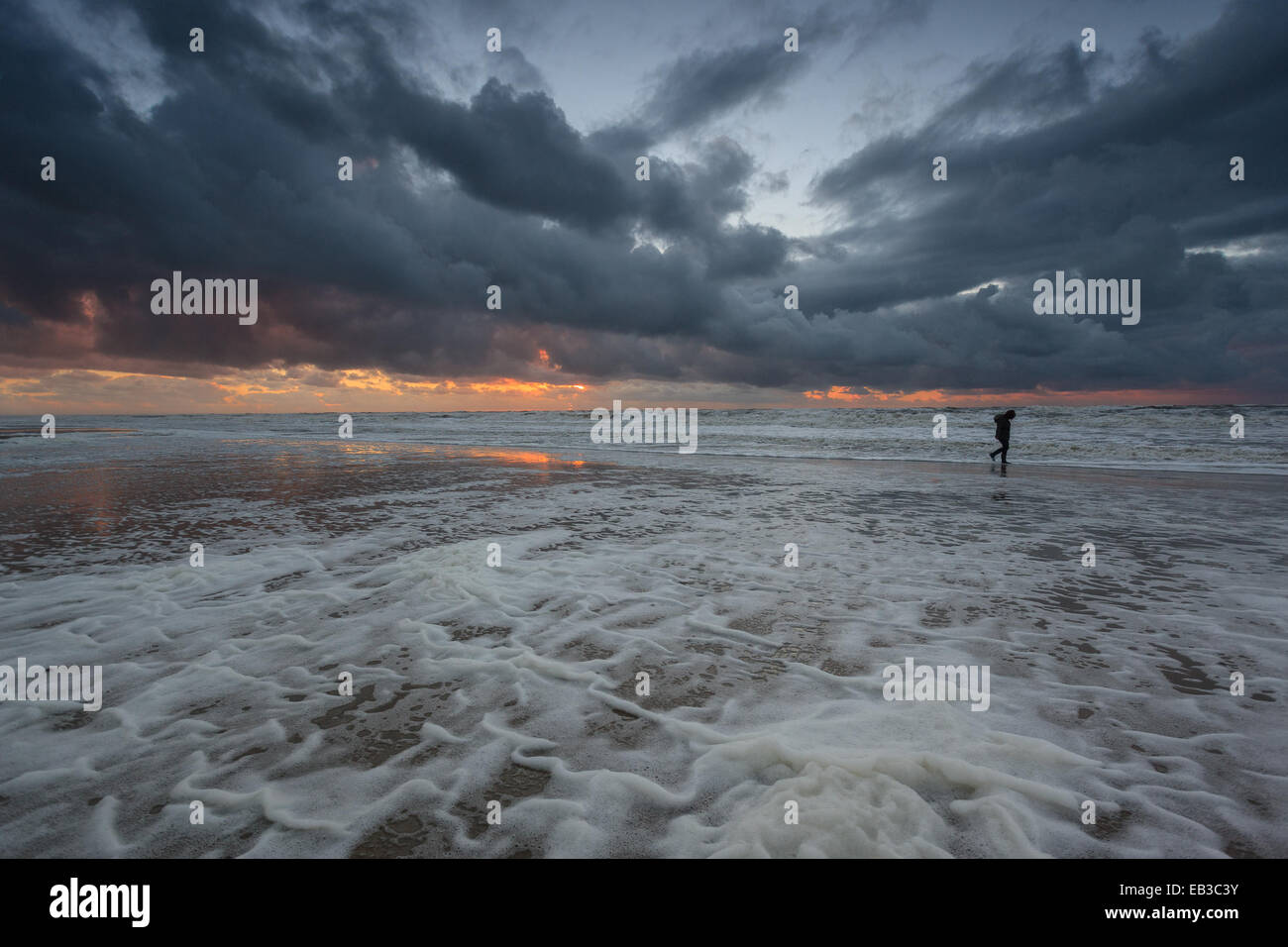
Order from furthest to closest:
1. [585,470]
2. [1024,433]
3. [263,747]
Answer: [1024,433] < [585,470] < [263,747]

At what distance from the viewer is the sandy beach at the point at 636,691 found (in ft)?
8.84

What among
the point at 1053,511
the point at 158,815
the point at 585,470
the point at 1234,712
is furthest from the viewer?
the point at 585,470

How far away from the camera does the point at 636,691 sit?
4.11m

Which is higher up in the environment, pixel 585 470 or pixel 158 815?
pixel 585 470

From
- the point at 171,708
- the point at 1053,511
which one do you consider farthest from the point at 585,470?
the point at 171,708

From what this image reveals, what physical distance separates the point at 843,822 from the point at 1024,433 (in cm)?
4229

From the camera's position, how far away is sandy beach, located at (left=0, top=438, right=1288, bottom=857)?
8.84 feet

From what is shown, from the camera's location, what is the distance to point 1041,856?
8.38 ft
